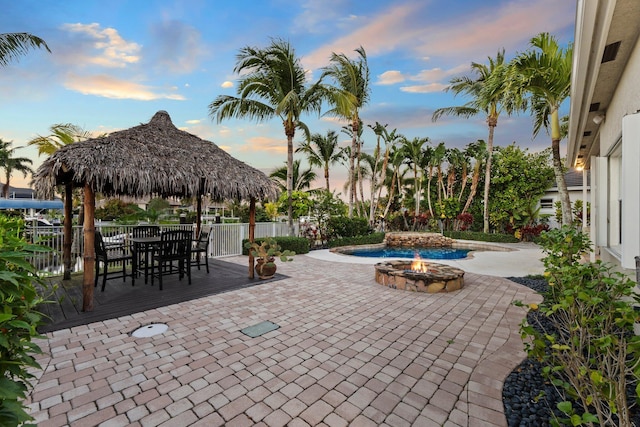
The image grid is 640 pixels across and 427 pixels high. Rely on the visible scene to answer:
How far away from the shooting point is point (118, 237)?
305 inches

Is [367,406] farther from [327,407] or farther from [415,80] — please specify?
[415,80]

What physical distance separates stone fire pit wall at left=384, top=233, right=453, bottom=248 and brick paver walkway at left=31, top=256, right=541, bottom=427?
1103 centimetres

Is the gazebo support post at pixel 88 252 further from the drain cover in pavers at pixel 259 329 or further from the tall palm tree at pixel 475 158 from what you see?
the tall palm tree at pixel 475 158

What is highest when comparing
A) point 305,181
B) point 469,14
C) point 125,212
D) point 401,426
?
point 469,14

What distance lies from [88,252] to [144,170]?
164cm

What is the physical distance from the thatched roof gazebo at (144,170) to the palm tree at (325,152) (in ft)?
47.0

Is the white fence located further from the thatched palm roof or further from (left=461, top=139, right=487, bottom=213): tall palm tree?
(left=461, top=139, right=487, bottom=213): tall palm tree

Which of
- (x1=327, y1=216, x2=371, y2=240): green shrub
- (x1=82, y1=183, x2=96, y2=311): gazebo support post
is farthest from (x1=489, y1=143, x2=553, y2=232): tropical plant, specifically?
(x1=82, y1=183, x2=96, y2=311): gazebo support post

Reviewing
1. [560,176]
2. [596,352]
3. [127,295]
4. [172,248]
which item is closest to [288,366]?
[596,352]

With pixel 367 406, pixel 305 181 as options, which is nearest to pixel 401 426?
pixel 367 406

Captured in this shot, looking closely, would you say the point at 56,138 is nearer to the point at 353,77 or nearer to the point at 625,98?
the point at 353,77

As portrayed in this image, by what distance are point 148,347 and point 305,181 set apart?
21.1 meters

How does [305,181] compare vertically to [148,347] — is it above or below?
above

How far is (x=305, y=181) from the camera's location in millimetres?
24109
